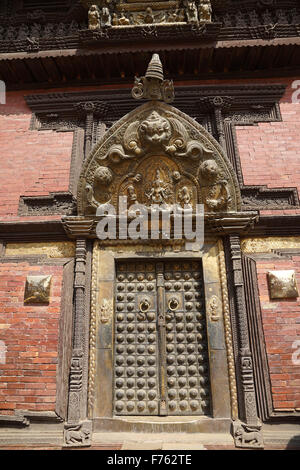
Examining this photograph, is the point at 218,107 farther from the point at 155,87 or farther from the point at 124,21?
the point at 124,21

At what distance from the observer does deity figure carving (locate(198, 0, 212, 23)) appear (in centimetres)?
634

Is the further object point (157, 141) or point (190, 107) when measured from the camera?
point (190, 107)

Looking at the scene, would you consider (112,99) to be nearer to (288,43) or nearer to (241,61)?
(241,61)

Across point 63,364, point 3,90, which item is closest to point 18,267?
point 63,364

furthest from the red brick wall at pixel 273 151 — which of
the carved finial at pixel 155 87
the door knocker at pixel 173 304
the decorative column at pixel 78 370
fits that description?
the decorative column at pixel 78 370

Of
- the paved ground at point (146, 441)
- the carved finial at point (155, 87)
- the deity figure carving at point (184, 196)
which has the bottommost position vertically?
the paved ground at point (146, 441)

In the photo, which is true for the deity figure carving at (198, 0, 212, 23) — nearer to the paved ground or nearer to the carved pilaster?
the carved pilaster

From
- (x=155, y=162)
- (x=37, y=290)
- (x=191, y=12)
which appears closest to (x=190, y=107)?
(x=155, y=162)

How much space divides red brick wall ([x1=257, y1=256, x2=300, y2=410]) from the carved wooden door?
89 cm

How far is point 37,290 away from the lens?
4.99 m

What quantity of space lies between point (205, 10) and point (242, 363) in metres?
6.15

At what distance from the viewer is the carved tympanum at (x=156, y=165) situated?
538cm

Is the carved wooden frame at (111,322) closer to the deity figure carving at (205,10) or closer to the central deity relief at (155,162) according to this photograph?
the central deity relief at (155,162)

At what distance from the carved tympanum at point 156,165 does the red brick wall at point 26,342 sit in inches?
55.0
